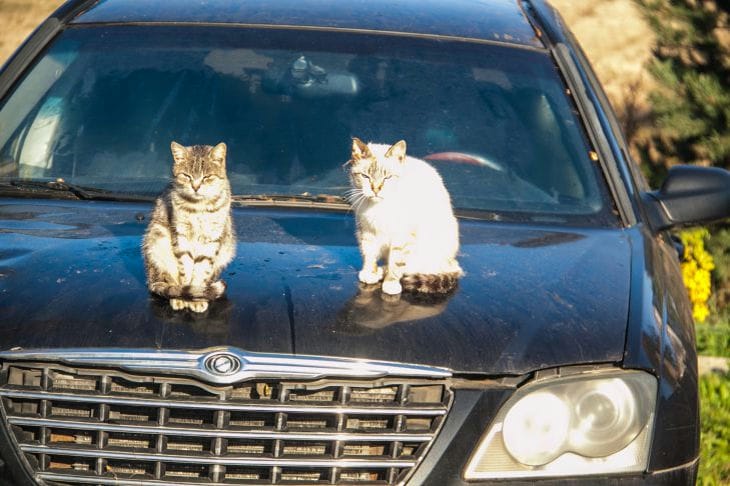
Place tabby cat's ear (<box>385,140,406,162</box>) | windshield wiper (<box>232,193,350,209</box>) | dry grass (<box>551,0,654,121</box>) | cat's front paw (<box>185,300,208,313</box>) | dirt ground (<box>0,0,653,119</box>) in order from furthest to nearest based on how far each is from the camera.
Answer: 1. dirt ground (<box>0,0,653,119</box>)
2. dry grass (<box>551,0,654,121</box>)
3. windshield wiper (<box>232,193,350,209</box>)
4. tabby cat's ear (<box>385,140,406,162</box>)
5. cat's front paw (<box>185,300,208,313</box>)

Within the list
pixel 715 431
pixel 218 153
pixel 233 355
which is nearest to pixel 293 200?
Answer: pixel 218 153

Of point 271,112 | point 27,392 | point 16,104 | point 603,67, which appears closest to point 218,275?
point 27,392

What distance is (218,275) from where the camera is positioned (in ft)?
10.5

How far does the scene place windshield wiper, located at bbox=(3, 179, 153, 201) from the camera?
3939 mm

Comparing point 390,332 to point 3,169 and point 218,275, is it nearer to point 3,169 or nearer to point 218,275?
point 218,275

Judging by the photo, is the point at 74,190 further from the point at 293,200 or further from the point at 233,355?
the point at 233,355

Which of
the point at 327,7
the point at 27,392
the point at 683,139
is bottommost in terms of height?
the point at 27,392

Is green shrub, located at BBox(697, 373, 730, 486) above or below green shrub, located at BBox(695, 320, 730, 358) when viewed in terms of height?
below

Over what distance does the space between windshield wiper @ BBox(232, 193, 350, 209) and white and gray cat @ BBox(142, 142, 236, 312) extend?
556mm

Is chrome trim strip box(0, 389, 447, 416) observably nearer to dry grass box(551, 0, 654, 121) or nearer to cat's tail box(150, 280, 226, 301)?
cat's tail box(150, 280, 226, 301)

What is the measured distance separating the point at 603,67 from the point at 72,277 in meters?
12.7

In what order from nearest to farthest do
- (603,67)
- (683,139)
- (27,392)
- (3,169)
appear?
(27,392) < (3,169) < (683,139) < (603,67)

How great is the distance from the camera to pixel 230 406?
9.18 ft

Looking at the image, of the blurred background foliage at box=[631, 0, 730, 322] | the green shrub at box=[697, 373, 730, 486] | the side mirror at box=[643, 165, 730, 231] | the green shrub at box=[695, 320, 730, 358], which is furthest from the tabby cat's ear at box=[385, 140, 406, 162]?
the blurred background foliage at box=[631, 0, 730, 322]
